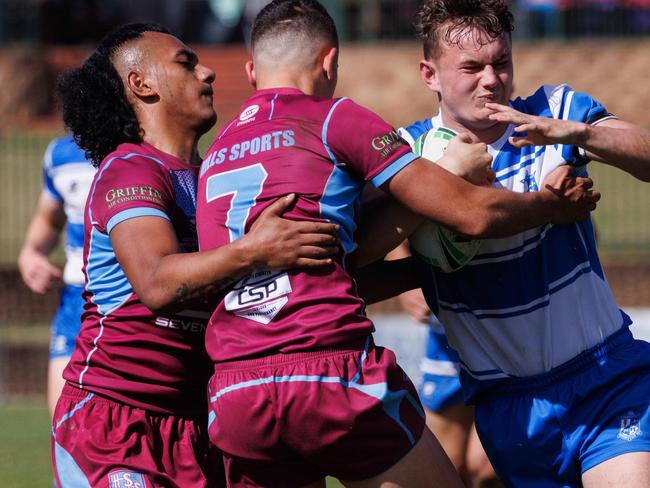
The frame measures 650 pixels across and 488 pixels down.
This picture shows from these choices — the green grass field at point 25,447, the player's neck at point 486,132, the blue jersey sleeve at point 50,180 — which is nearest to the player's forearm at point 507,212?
the player's neck at point 486,132

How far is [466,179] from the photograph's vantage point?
12.5ft

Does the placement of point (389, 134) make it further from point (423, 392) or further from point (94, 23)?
point (94, 23)

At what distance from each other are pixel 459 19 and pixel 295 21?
25.2 inches

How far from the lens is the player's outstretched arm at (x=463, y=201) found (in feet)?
12.2

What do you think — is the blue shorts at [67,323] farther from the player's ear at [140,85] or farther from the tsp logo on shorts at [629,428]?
the tsp logo on shorts at [629,428]

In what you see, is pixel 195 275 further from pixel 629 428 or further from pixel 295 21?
pixel 629 428

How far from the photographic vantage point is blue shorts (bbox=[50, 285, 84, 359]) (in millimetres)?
6590

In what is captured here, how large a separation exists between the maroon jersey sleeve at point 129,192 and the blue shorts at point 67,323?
8.68 feet

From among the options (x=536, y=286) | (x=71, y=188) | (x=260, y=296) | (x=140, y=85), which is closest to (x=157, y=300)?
(x=260, y=296)

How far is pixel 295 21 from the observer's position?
160 inches

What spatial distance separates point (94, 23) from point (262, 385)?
2171cm

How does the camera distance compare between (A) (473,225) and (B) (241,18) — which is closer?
(A) (473,225)

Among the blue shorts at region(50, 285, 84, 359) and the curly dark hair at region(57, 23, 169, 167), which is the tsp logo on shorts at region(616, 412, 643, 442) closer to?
the curly dark hair at region(57, 23, 169, 167)

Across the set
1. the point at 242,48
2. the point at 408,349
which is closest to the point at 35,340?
the point at 408,349
